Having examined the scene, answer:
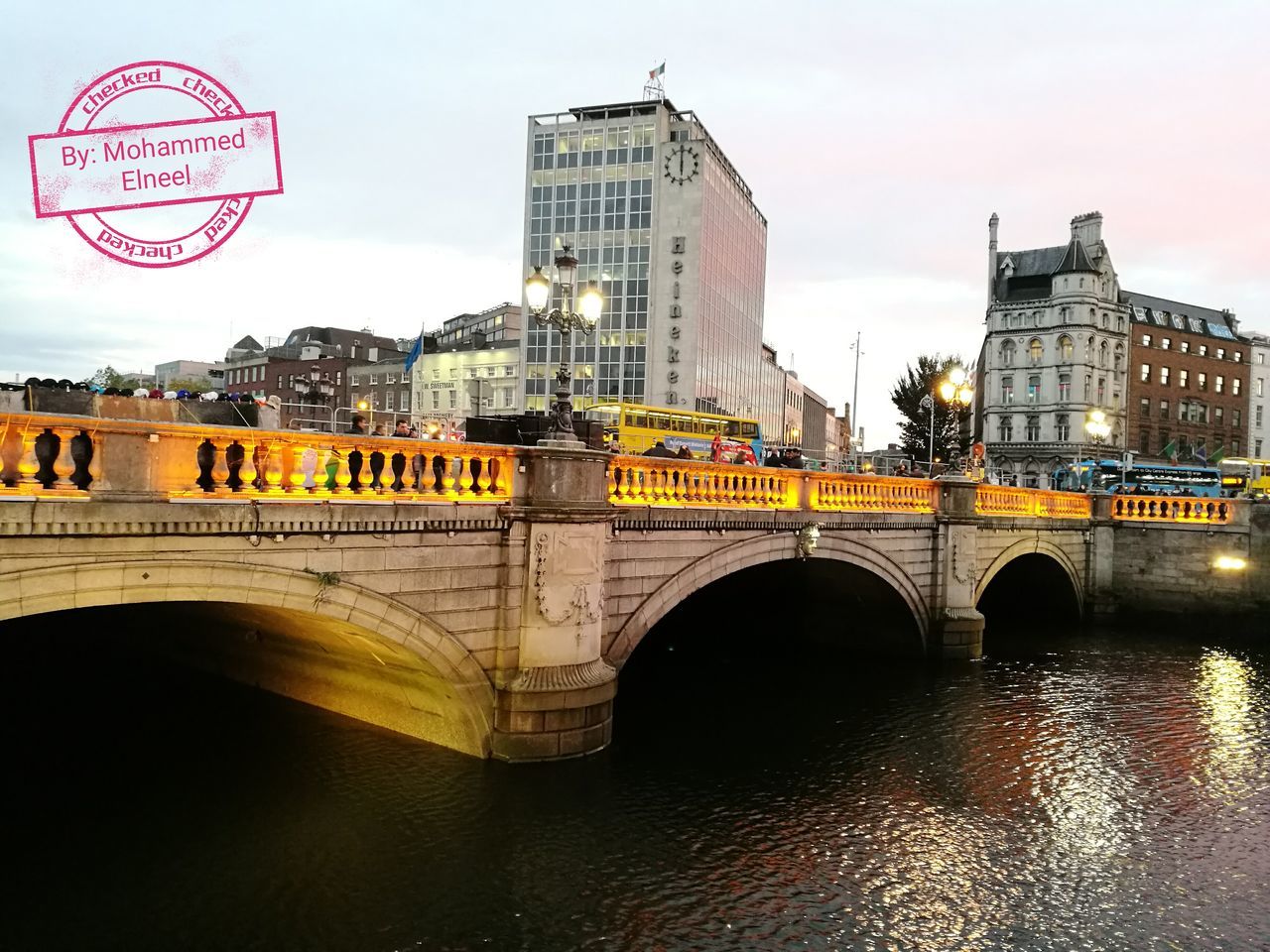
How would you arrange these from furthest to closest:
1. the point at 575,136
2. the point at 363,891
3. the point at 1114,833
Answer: the point at 575,136
the point at 1114,833
the point at 363,891

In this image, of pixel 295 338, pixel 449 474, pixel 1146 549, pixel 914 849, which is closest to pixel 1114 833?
pixel 914 849

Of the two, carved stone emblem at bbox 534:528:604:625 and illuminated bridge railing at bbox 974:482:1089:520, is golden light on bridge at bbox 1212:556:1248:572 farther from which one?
carved stone emblem at bbox 534:528:604:625

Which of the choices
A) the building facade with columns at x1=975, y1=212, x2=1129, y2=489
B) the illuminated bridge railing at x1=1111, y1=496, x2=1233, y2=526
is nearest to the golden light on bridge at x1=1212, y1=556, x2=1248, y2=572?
the illuminated bridge railing at x1=1111, y1=496, x2=1233, y2=526

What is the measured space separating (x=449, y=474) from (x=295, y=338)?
3959 inches

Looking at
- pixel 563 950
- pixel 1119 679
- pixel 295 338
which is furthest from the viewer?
pixel 295 338

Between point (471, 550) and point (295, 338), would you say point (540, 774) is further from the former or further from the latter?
point (295, 338)

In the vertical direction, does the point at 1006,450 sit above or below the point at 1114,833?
above

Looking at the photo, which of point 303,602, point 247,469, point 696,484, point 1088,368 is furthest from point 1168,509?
point 1088,368

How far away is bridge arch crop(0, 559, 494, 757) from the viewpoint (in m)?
8.55

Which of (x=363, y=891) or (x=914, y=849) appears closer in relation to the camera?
(x=363, y=891)

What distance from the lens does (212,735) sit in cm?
1540

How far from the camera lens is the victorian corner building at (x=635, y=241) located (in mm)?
67312

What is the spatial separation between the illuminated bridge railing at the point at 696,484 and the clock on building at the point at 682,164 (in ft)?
175

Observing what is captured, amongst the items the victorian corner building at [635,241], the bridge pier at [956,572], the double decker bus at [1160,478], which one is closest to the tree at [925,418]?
the double decker bus at [1160,478]
